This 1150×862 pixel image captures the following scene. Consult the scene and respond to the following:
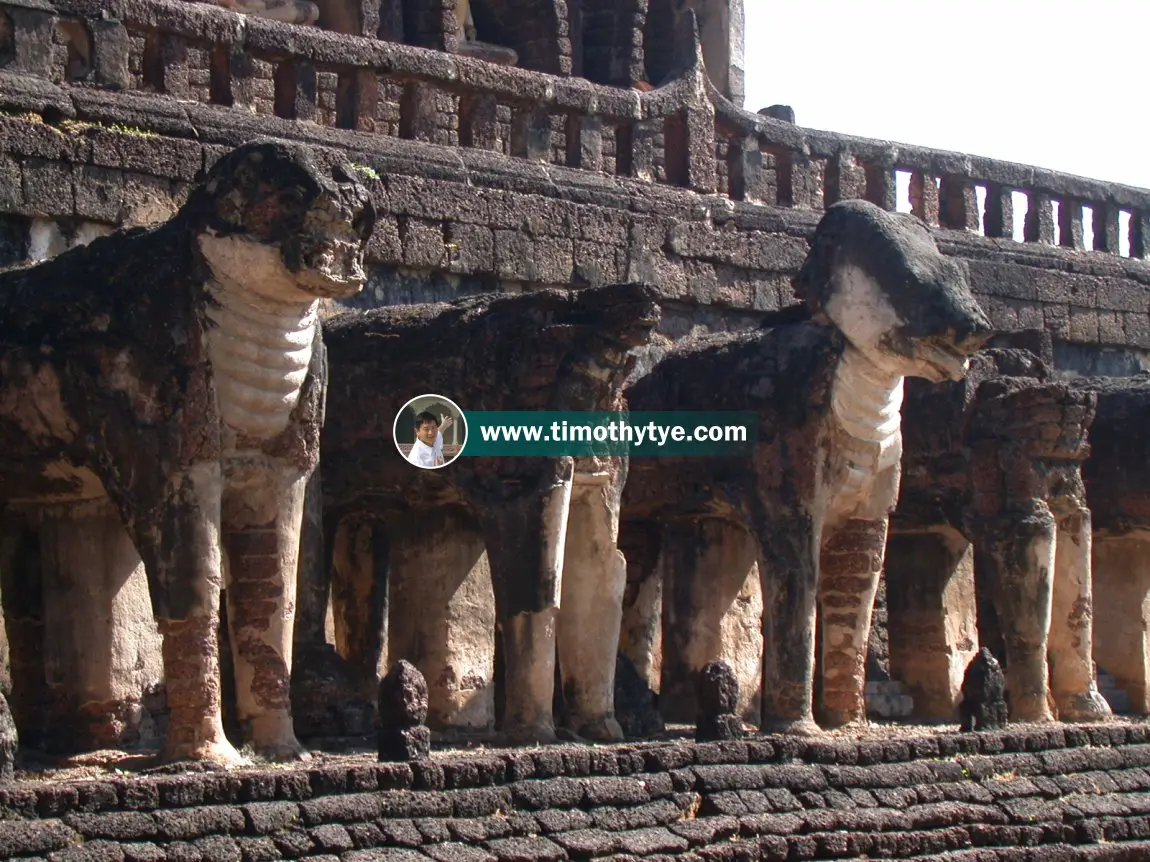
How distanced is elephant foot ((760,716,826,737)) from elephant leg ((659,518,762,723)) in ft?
4.97

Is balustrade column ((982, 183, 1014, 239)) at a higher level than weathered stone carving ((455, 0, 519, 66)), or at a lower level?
lower

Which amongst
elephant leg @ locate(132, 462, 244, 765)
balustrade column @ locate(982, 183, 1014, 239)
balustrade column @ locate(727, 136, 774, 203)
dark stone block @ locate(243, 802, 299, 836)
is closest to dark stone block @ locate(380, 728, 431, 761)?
elephant leg @ locate(132, 462, 244, 765)

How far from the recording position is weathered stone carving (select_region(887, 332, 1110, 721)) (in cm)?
1770

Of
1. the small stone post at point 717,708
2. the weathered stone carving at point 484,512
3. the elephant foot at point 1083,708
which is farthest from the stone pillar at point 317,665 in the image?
the elephant foot at point 1083,708

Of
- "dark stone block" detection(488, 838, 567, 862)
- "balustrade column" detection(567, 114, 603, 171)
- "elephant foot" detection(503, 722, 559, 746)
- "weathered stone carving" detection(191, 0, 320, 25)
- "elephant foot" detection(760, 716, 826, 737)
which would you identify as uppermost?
"weathered stone carving" detection(191, 0, 320, 25)

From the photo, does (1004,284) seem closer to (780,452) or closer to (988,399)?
(988,399)

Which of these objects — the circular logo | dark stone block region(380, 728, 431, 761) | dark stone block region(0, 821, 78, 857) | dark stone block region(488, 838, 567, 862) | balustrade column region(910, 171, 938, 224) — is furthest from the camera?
balustrade column region(910, 171, 938, 224)


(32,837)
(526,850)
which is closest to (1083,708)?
(526,850)

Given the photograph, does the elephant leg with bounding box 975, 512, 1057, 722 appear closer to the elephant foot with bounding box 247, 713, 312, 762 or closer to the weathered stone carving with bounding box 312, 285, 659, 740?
the weathered stone carving with bounding box 312, 285, 659, 740

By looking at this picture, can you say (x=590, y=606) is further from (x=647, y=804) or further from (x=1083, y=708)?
(x=1083, y=708)

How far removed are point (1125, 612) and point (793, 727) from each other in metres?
4.76

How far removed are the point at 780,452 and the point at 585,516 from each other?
1276mm

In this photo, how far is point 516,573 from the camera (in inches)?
599

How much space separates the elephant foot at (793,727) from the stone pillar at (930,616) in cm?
302
